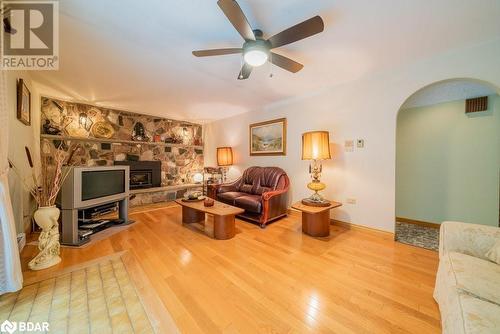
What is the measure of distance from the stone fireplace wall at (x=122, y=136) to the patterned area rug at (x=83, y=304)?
10.5ft

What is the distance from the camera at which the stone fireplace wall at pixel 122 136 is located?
363 centimetres

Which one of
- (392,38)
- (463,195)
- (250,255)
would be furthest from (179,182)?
(463,195)

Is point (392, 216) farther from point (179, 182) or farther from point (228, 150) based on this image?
point (179, 182)

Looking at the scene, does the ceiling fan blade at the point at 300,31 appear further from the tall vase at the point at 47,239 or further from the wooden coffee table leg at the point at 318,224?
the tall vase at the point at 47,239

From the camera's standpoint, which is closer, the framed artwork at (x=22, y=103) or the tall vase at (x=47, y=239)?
the tall vase at (x=47, y=239)

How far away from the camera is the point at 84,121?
389cm

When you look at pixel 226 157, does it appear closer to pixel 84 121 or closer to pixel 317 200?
pixel 317 200

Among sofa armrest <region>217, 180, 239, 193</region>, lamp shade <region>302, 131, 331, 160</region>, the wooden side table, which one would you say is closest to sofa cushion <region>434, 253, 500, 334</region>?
the wooden side table

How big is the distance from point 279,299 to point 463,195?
11.2 feet

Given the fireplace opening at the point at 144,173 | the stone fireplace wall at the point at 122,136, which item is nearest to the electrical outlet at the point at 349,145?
the stone fireplace wall at the point at 122,136

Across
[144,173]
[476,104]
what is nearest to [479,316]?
[476,104]

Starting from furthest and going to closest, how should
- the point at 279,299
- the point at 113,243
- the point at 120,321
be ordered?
the point at 113,243 → the point at 279,299 → the point at 120,321

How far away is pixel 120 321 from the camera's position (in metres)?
1.21

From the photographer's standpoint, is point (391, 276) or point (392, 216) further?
point (392, 216)
